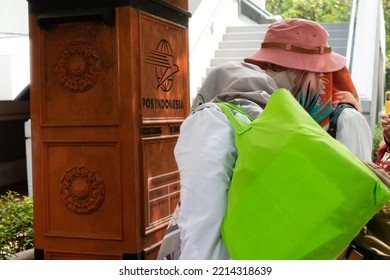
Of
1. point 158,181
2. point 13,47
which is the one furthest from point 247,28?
point 158,181

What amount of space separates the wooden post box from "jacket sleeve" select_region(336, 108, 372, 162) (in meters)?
1.91

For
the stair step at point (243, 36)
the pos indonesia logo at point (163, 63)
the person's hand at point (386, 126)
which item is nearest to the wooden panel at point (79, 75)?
the pos indonesia logo at point (163, 63)

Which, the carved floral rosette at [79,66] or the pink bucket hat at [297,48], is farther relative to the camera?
the carved floral rosette at [79,66]

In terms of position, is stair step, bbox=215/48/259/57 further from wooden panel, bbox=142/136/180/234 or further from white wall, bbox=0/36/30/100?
wooden panel, bbox=142/136/180/234

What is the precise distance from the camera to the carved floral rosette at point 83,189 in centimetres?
421

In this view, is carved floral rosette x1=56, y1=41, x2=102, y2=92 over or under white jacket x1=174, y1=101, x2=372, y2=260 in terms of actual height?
over

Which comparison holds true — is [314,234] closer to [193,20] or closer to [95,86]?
[95,86]

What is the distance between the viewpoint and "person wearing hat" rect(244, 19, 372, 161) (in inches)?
93.8

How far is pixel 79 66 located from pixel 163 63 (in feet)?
2.25

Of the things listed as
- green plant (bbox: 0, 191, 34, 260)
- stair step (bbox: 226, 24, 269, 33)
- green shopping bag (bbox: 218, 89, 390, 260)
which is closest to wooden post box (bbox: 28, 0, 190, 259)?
green plant (bbox: 0, 191, 34, 260)

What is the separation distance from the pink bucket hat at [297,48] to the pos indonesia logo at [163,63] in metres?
1.91

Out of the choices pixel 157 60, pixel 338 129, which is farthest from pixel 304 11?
pixel 338 129

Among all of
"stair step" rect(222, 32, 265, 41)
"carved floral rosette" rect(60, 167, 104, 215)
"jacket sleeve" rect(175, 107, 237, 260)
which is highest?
"stair step" rect(222, 32, 265, 41)

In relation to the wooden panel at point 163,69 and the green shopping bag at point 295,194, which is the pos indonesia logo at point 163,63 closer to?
the wooden panel at point 163,69
